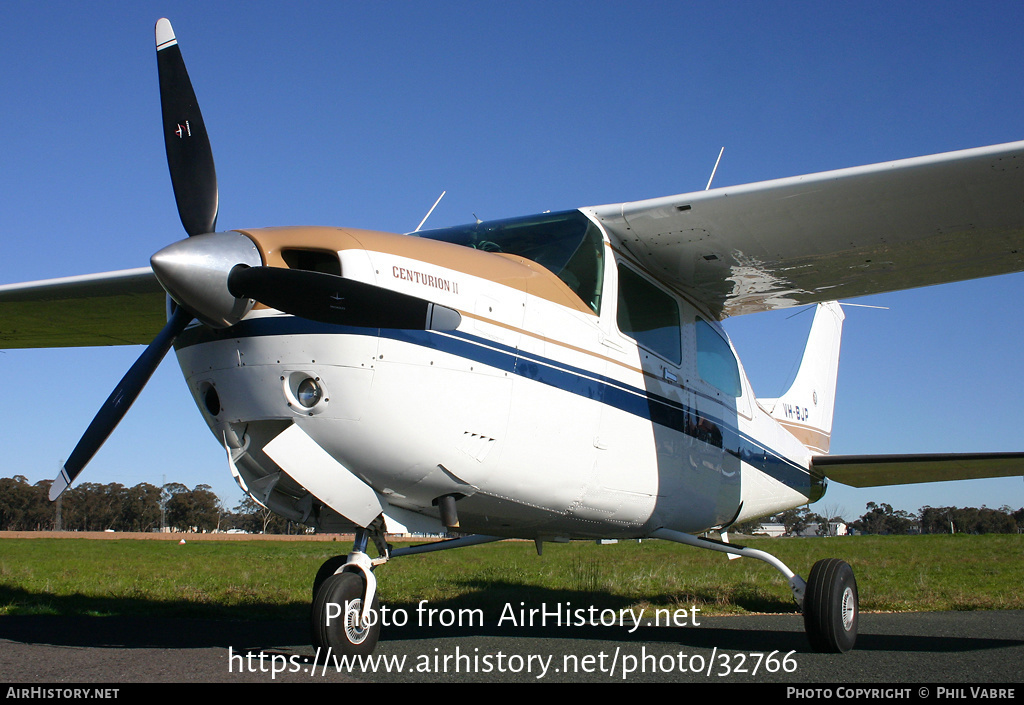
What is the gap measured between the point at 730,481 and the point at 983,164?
3529mm

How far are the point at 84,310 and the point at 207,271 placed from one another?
18.0ft

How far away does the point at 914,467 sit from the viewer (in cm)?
827

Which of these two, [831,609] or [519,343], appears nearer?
[519,343]

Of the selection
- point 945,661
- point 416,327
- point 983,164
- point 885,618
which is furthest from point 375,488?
point 885,618

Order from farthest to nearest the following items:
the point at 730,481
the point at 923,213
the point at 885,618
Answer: the point at 885,618 < the point at 730,481 < the point at 923,213

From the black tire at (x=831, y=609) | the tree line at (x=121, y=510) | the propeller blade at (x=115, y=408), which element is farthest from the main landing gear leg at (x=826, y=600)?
the tree line at (x=121, y=510)

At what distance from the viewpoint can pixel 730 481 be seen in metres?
7.49

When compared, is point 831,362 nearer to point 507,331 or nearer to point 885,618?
point 885,618

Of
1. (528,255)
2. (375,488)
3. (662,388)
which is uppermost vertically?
(528,255)

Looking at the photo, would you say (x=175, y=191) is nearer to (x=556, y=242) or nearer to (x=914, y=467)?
(x=556, y=242)

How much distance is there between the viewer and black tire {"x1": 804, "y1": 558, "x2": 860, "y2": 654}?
20.2 ft

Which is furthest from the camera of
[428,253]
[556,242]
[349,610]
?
[556,242]

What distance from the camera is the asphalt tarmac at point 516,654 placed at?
4.53 m

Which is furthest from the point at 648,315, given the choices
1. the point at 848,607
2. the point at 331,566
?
the point at 331,566
